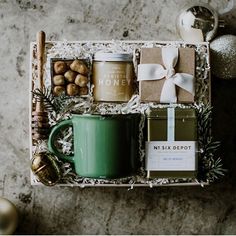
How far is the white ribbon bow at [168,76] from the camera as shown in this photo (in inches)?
50.9

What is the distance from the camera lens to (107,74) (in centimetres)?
128

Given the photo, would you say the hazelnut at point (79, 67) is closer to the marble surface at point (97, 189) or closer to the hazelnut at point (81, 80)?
the hazelnut at point (81, 80)

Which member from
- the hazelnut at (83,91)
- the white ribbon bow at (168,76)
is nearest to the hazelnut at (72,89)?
the hazelnut at (83,91)

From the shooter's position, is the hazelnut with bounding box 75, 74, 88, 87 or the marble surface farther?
the marble surface

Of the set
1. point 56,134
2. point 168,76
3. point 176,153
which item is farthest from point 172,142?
point 56,134

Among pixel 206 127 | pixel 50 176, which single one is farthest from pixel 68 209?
pixel 206 127

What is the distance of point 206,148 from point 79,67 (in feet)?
1.07

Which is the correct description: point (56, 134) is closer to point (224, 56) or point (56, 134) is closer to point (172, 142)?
point (172, 142)

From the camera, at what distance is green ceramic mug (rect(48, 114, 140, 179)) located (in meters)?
1.23

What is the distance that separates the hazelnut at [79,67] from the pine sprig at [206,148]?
0.26m

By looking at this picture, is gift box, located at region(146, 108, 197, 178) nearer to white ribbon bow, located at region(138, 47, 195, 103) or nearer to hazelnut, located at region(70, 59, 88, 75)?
white ribbon bow, located at region(138, 47, 195, 103)

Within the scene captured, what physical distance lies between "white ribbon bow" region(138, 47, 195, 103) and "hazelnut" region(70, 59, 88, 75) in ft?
0.39

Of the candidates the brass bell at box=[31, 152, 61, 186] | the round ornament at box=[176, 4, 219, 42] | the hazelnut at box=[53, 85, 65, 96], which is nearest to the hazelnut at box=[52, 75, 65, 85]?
the hazelnut at box=[53, 85, 65, 96]

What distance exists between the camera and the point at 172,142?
1.28 meters
